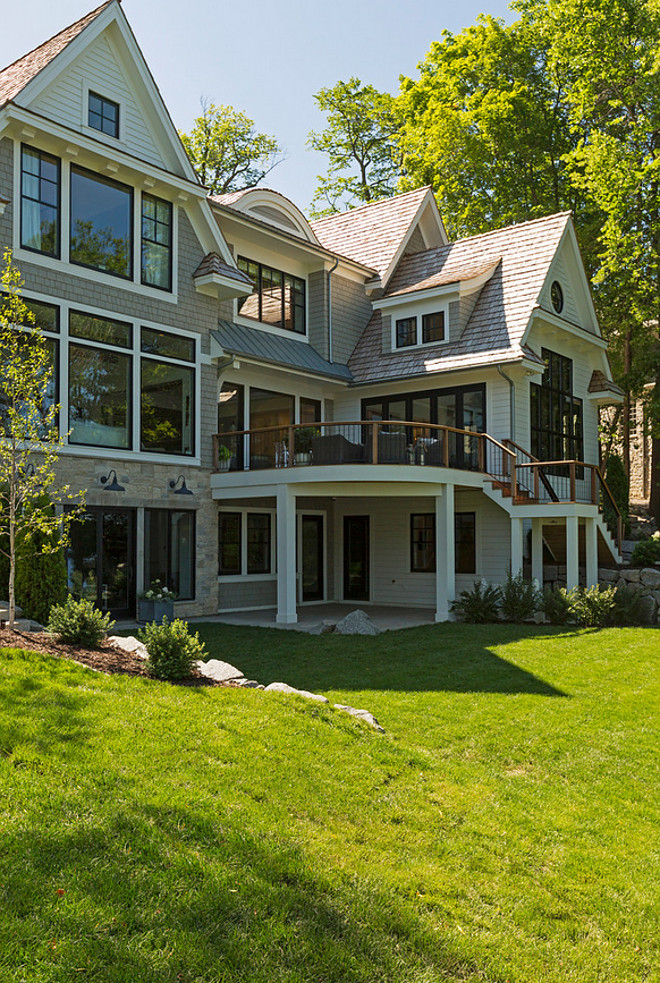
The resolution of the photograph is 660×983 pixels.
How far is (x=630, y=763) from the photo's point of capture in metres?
6.62

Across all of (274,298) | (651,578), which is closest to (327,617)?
(651,578)

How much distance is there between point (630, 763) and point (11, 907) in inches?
202

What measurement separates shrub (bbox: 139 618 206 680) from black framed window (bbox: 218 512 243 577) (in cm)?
938

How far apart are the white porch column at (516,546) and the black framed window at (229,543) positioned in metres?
6.06

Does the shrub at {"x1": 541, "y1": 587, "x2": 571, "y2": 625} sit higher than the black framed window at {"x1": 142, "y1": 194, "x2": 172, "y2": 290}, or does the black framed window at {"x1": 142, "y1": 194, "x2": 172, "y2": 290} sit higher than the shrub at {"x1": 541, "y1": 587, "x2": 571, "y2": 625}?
the black framed window at {"x1": 142, "y1": 194, "x2": 172, "y2": 290}

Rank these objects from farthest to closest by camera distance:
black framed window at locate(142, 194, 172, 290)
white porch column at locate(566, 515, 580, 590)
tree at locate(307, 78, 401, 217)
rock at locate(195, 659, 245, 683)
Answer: tree at locate(307, 78, 401, 217), white porch column at locate(566, 515, 580, 590), black framed window at locate(142, 194, 172, 290), rock at locate(195, 659, 245, 683)

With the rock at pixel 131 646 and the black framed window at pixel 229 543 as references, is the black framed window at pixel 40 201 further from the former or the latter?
the rock at pixel 131 646

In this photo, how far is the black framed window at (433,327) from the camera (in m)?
19.2

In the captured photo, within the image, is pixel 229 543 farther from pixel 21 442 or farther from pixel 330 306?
pixel 21 442

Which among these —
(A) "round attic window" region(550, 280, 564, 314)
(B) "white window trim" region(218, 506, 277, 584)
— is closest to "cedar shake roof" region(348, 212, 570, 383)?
(A) "round attic window" region(550, 280, 564, 314)

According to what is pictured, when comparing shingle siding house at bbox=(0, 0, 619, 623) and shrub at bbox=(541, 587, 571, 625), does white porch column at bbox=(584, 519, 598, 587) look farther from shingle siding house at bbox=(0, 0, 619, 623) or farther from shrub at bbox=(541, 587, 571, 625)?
shrub at bbox=(541, 587, 571, 625)

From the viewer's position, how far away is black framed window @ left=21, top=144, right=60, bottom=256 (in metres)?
13.2

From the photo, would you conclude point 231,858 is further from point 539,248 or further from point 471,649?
point 539,248

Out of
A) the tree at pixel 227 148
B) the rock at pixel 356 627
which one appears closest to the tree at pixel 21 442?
the rock at pixel 356 627
